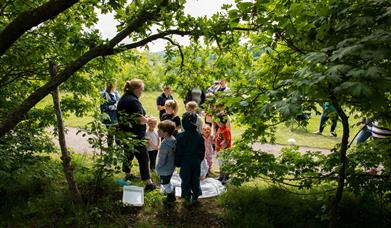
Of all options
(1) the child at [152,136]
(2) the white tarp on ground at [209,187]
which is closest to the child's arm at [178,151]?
(2) the white tarp on ground at [209,187]

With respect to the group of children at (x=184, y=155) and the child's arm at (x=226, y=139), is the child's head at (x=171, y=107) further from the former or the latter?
the group of children at (x=184, y=155)

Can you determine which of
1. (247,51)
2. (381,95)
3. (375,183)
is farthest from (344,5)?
(375,183)

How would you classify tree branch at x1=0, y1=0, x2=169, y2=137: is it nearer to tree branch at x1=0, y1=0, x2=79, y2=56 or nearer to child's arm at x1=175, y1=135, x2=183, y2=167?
tree branch at x1=0, y1=0, x2=79, y2=56

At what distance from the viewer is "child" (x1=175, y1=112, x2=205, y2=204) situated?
5.15 m

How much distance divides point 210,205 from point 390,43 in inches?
157

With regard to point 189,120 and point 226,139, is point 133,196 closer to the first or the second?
point 189,120

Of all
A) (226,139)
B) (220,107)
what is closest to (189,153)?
(220,107)

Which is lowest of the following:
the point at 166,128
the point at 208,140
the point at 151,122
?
the point at 208,140

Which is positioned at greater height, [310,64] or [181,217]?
[310,64]

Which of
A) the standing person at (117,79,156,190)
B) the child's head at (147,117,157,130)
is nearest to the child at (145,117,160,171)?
the child's head at (147,117,157,130)

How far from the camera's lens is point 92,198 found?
5137mm

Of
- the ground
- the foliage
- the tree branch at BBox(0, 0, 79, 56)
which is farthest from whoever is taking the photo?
the foliage

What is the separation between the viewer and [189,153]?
515 cm

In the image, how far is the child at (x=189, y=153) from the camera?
5148 millimetres
